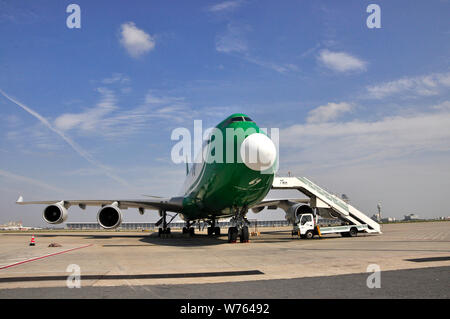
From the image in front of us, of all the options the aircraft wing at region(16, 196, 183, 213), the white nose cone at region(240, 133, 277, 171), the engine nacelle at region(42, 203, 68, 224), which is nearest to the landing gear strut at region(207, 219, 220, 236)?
the aircraft wing at region(16, 196, 183, 213)

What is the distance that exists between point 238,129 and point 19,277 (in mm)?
9274

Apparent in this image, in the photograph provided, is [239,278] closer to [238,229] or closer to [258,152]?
[258,152]

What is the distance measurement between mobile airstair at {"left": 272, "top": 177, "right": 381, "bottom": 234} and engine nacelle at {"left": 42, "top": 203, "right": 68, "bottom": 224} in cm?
1547

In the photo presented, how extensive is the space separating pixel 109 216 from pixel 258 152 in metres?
13.3

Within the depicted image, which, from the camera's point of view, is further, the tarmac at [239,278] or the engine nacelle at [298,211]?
the engine nacelle at [298,211]

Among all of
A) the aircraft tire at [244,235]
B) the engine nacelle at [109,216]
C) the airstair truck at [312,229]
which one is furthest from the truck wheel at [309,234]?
the engine nacelle at [109,216]

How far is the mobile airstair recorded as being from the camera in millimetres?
22234

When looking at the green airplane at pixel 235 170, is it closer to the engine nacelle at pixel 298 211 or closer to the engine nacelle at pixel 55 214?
the engine nacelle at pixel 298 211

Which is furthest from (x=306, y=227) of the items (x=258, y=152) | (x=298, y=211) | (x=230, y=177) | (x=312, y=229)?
(x=258, y=152)

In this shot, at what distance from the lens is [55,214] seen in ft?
82.5

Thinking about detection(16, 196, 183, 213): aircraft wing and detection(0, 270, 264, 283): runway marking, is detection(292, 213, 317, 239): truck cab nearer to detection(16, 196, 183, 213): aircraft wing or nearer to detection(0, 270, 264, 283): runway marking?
detection(16, 196, 183, 213): aircraft wing

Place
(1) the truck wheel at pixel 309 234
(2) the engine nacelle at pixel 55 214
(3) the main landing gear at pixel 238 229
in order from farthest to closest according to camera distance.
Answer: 1. (2) the engine nacelle at pixel 55 214
2. (1) the truck wheel at pixel 309 234
3. (3) the main landing gear at pixel 238 229

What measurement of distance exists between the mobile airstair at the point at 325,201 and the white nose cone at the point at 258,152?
27.4 feet

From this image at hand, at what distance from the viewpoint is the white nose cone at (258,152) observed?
44.2 feet
